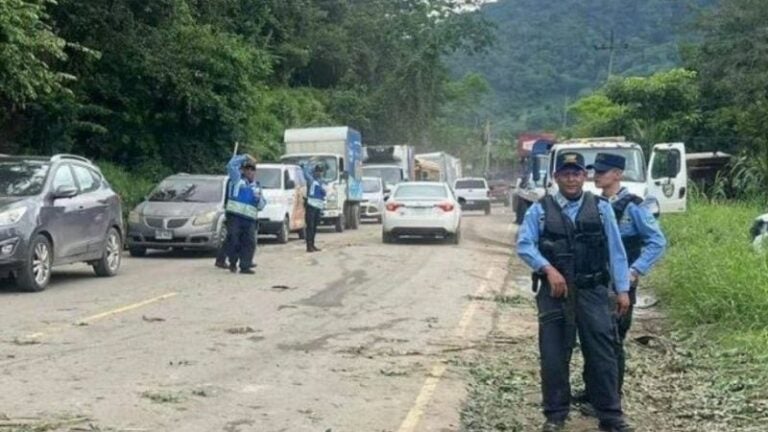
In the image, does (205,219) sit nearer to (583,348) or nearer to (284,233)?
(284,233)

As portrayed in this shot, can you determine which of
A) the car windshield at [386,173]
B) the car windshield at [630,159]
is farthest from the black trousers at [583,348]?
the car windshield at [386,173]

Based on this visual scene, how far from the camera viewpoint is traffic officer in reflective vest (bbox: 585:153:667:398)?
26.1ft

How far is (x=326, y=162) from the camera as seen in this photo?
3272cm

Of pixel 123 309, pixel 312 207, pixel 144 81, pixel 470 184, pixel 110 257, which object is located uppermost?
pixel 144 81

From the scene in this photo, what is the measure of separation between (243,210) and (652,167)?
38.5 feet

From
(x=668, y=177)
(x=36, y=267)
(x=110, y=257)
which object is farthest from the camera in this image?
(x=668, y=177)

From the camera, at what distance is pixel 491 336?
11422 millimetres

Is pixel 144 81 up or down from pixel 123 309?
up

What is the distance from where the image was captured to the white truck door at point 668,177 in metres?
25.0

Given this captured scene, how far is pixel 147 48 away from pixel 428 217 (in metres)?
8.54

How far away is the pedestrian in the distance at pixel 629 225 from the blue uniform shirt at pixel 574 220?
682mm

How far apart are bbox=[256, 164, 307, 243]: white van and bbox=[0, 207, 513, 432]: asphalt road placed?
23.4 feet

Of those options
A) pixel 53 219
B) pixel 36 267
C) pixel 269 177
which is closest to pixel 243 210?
pixel 53 219

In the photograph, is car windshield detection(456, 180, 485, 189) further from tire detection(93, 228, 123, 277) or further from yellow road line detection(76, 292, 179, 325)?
yellow road line detection(76, 292, 179, 325)
